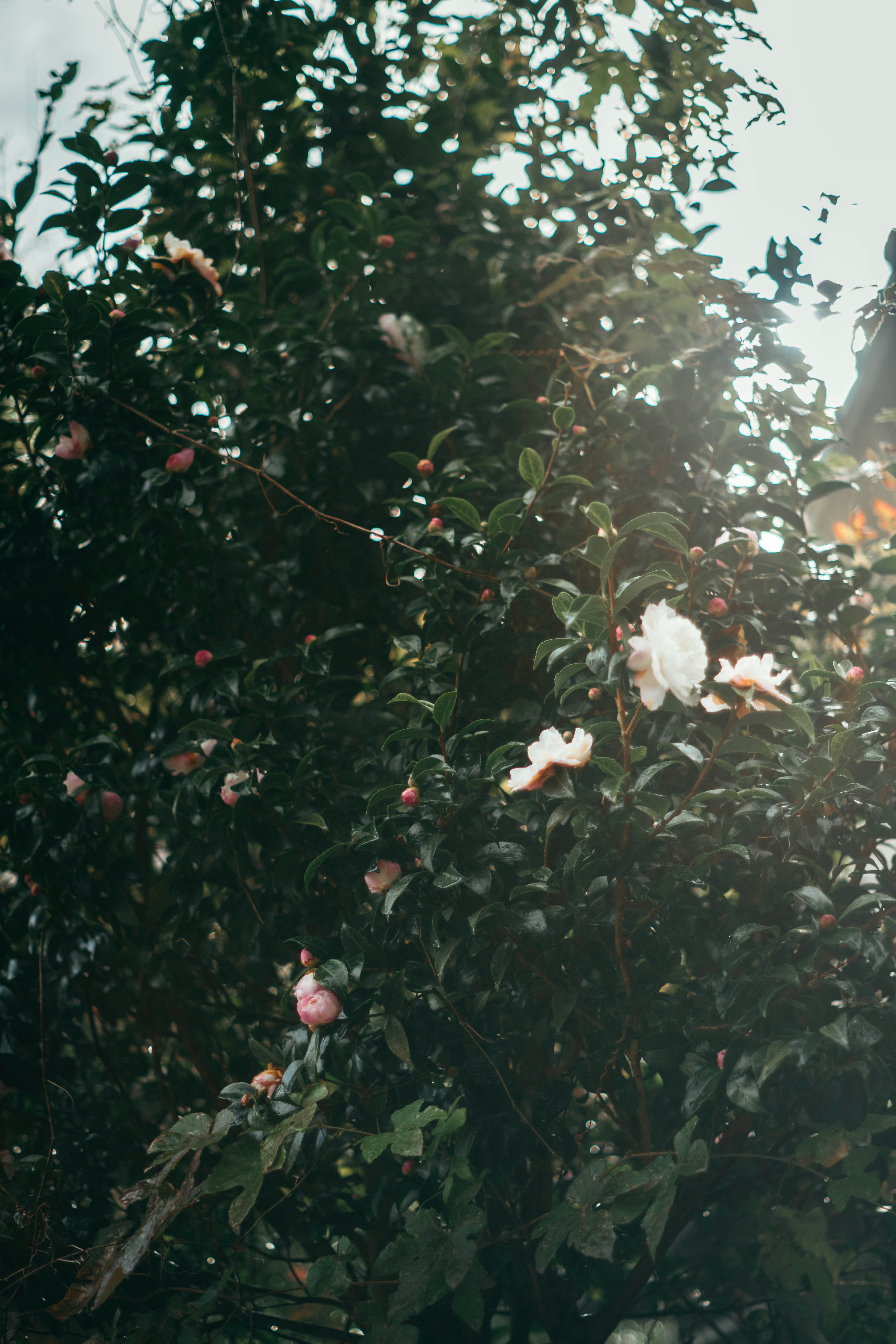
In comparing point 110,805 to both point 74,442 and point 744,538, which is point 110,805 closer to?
point 74,442

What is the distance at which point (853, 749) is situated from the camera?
91 centimetres

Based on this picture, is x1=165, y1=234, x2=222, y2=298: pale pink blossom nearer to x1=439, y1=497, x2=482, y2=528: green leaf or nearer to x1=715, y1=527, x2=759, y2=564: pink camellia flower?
x1=439, y1=497, x2=482, y2=528: green leaf

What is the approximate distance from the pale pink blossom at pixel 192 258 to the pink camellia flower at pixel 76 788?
2.59 ft

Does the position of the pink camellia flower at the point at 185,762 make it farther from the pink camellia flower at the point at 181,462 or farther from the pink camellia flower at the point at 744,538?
the pink camellia flower at the point at 744,538

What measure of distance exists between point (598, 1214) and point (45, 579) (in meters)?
1.15

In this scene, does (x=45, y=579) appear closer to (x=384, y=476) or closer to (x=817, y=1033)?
(x=384, y=476)

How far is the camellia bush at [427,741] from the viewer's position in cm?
93

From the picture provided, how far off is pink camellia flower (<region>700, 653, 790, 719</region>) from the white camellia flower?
9cm

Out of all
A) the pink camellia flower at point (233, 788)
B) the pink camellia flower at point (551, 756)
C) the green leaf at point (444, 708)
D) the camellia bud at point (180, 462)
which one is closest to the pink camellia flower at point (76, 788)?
the pink camellia flower at point (233, 788)

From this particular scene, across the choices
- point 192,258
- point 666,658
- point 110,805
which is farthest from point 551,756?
point 192,258

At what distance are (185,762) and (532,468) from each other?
2.11ft

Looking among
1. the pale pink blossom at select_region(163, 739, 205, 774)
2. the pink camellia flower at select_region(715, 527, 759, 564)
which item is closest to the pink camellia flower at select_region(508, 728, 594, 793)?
the pink camellia flower at select_region(715, 527, 759, 564)

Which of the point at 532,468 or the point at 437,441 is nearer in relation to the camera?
the point at 532,468

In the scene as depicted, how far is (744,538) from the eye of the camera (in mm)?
1083
